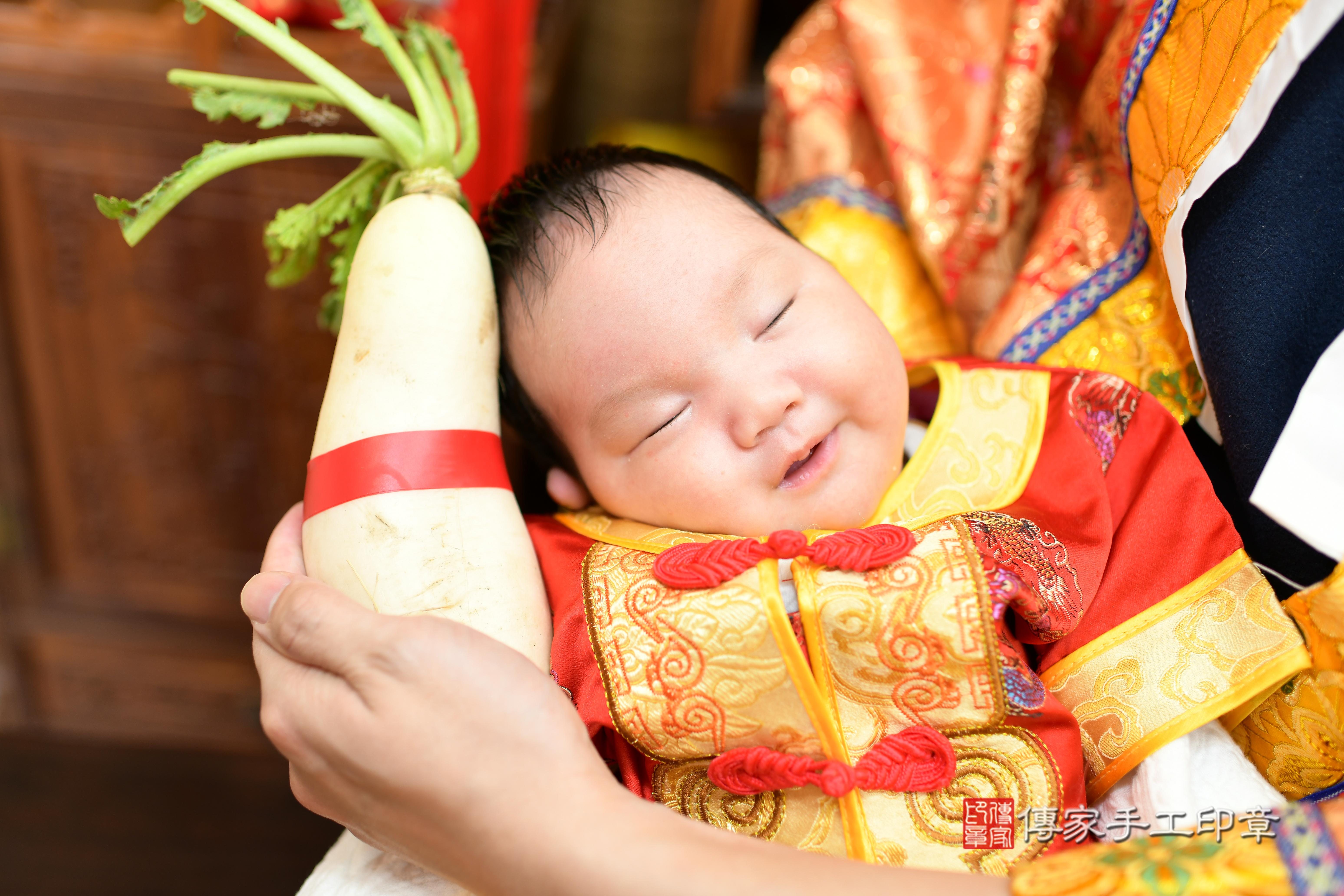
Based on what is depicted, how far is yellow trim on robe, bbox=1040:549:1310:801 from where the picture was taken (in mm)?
851

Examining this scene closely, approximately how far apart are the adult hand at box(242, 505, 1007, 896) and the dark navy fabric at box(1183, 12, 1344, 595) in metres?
0.49

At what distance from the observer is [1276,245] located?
87 centimetres

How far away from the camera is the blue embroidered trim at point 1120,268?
1004 millimetres

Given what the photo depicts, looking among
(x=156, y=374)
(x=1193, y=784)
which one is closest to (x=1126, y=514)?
(x=1193, y=784)

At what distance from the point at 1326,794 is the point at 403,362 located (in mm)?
965

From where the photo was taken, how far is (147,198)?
3.20ft

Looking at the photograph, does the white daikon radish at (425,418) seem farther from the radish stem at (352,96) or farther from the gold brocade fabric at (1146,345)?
the gold brocade fabric at (1146,345)

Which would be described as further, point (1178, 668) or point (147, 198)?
point (147, 198)

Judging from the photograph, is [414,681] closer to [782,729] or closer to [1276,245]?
[782,729]

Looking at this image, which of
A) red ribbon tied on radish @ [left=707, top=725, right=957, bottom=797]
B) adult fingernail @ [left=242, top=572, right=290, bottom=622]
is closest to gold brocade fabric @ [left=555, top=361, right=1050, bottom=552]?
red ribbon tied on radish @ [left=707, top=725, right=957, bottom=797]

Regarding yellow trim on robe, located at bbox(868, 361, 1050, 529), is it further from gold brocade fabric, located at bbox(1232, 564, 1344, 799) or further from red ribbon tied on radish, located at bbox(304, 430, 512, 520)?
red ribbon tied on radish, located at bbox(304, 430, 512, 520)

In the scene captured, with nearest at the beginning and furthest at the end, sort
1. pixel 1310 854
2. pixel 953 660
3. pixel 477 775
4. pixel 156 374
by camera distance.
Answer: pixel 1310 854 → pixel 477 775 → pixel 953 660 → pixel 156 374

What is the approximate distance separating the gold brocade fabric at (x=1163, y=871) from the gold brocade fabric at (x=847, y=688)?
16 cm

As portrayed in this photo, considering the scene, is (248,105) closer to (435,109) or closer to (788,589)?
(435,109)
